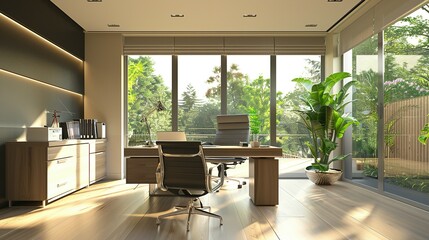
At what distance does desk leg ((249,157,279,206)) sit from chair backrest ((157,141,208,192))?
3.62 feet

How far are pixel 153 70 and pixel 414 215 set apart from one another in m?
4.90

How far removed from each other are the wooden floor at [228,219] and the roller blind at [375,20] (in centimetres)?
231

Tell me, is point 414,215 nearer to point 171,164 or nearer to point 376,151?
point 376,151

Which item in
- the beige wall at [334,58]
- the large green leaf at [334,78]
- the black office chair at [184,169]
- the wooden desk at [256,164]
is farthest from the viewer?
the beige wall at [334,58]

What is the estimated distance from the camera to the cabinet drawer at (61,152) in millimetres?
4348

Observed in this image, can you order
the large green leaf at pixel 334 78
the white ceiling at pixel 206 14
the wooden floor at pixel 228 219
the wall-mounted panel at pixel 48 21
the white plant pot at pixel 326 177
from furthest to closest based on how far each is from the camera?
the white plant pot at pixel 326 177 → the large green leaf at pixel 334 78 → the white ceiling at pixel 206 14 → the wall-mounted panel at pixel 48 21 → the wooden floor at pixel 228 219

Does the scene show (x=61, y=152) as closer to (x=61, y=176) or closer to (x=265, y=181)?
(x=61, y=176)

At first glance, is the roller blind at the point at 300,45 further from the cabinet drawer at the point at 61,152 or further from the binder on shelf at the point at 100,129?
the cabinet drawer at the point at 61,152

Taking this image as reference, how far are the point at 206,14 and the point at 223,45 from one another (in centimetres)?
123

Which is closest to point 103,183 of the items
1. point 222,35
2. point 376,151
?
point 222,35

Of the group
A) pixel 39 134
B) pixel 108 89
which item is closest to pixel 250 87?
pixel 108 89

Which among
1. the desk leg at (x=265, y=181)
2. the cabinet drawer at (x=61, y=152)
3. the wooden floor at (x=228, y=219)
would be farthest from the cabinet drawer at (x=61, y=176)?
the desk leg at (x=265, y=181)

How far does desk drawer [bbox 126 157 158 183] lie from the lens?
15.5 feet

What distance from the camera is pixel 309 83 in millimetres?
6430
